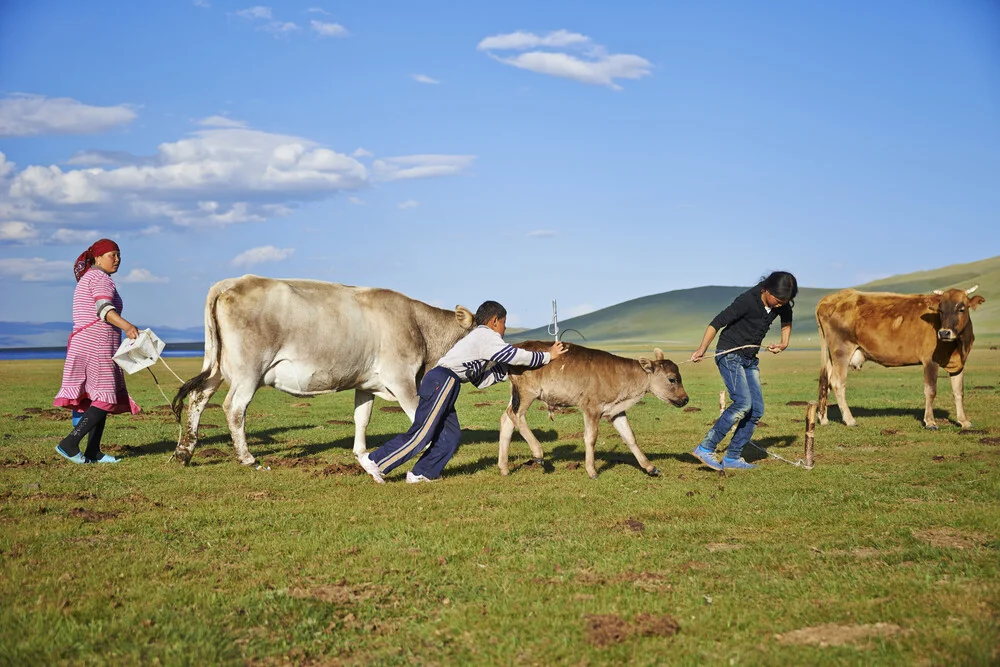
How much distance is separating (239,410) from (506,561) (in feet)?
20.3

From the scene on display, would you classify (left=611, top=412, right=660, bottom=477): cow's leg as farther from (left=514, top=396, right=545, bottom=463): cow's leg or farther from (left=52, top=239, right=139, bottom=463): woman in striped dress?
(left=52, top=239, right=139, bottom=463): woman in striped dress

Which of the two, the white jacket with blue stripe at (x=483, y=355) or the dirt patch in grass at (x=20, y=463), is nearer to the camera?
the white jacket with blue stripe at (x=483, y=355)

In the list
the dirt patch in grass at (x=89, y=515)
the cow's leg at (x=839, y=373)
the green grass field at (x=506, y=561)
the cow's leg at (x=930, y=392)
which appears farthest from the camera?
the cow's leg at (x=839, y=373)

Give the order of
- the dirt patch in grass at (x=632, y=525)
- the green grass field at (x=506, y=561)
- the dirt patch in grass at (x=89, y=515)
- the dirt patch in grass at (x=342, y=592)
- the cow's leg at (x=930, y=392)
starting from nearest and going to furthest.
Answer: the green grass field at (x=506, y=561) → the dirt patch in grass at (x=342, y=592) → the dirt patch in grass at (x=632, y=525) → the dirt patch in grass at (x=89, y=515) → the cow's leg at (x=930, y=392)

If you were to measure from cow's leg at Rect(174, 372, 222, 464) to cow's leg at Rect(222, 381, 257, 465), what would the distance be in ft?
0.96

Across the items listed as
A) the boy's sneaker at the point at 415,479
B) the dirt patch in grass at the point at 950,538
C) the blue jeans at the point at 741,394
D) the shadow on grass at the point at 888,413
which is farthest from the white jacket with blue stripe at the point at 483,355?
the shadow on grass at the point at 888,413

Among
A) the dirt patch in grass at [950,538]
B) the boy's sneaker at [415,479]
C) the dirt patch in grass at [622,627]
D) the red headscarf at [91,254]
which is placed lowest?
the dirt patch in grass at [950,538]

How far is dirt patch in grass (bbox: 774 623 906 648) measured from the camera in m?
5.36

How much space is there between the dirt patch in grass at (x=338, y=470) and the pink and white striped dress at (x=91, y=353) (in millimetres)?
2878

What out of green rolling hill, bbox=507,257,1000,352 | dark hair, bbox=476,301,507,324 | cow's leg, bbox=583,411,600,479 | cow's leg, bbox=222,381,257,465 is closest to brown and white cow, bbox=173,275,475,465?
cow's leg, bbox=222,381,257,465

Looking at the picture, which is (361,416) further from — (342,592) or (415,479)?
(342,592)

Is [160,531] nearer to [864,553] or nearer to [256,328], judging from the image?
[256,328]

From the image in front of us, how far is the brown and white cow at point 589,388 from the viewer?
36.6 feet

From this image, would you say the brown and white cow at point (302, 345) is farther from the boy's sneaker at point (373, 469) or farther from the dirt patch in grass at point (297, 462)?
the boy's sneaker at point (373, 469)
